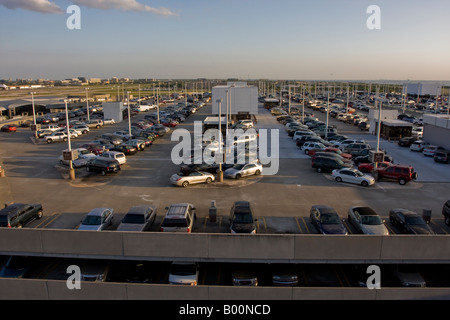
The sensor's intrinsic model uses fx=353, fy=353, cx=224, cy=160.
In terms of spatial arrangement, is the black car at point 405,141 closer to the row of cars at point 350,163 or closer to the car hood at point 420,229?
the row of cars at point 350,163

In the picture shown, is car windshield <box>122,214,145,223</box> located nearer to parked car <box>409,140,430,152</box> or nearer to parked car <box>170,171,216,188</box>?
parked car <box>170,171,216,188</box>

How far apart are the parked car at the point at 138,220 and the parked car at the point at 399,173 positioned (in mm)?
16972

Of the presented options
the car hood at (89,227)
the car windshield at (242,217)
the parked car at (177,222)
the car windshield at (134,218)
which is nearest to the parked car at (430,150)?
the car windshield at (242,217)

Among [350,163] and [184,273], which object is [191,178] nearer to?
[184,273]

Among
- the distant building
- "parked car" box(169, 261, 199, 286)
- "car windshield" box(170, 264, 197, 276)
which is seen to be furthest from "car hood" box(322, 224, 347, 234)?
the distant building

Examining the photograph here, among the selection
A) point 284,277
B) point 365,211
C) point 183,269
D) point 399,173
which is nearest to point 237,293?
point 284,277

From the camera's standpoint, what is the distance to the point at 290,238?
14.1 m

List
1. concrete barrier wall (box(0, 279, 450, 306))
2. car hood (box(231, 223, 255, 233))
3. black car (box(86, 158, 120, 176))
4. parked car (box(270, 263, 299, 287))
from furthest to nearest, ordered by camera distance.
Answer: black car (box(86, 158, 120, 176)) < car hood (box(231, 223, 255, 233)) < parked car (box(270, 263, 299, 287)) < concrete barrier wall (box(0, 279, 450, 306))

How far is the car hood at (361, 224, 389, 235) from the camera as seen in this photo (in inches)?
629

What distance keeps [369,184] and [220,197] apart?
34.2 ft

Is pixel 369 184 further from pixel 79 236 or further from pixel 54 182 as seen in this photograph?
pixel 54 182

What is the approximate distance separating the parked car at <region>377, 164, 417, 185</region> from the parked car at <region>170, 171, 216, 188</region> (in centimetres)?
1224
